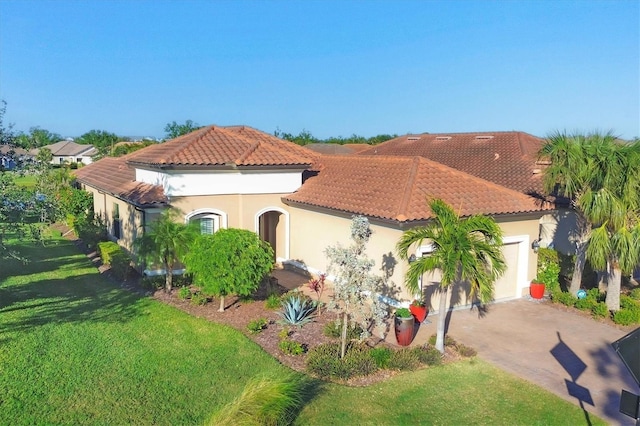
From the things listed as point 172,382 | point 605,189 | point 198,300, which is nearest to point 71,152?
point 198,300

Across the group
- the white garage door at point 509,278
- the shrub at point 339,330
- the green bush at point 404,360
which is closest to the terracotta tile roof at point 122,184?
the shrub at point 339,330

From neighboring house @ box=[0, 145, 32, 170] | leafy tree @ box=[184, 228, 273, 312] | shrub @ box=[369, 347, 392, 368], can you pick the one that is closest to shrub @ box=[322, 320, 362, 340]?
shrub @ box=[369, 347, 392, 368]

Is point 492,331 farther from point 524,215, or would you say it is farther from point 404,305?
point 524,215

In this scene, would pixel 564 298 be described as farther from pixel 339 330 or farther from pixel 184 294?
pixel 184 294

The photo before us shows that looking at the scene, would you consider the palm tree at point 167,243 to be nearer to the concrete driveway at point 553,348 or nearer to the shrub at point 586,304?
the concrete driveway at point 553,348

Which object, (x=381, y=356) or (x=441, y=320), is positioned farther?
(x=441, y=320)

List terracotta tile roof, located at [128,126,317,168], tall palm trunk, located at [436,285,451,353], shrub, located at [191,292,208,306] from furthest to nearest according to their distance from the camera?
1. terracotta tile roof, located at [128,126,317,168]
2. shrub, located at [191,292,208,306]
3. tall palm trunk, located at [436,285,451,353]

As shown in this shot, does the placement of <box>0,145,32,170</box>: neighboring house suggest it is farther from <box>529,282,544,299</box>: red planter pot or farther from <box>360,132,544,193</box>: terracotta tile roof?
<box>360,132,544,193</box>: terracotta tile roof
